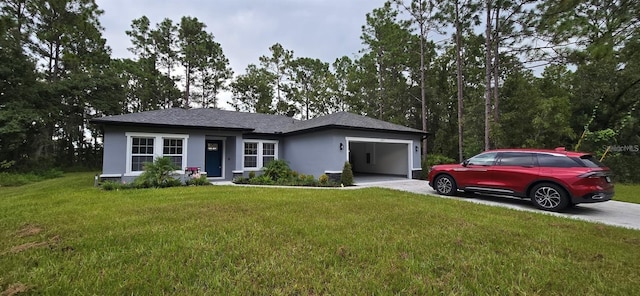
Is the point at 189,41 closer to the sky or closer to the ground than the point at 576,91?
closer to the sky

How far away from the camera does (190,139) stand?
11.1m

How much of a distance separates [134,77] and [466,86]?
29.3m

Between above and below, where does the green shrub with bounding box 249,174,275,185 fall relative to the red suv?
below

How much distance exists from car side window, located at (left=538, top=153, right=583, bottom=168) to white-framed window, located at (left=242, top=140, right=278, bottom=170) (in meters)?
10.7

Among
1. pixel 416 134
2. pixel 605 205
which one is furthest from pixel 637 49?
pixel 416 134

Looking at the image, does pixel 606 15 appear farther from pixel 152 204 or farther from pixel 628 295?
pixel 152 204

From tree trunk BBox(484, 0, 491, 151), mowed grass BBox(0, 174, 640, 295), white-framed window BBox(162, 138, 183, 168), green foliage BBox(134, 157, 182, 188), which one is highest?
tree trunk BBox(484, 0, 491, 151)

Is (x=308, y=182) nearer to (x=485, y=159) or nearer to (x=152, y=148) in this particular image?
(x=485, y=159)

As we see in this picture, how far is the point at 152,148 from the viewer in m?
10.5

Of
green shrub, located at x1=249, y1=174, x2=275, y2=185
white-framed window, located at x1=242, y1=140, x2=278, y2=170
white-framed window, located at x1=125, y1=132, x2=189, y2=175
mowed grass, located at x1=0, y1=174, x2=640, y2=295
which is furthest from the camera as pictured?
white-framed window, located at x1=242, y1=140, x2=278, y2=170

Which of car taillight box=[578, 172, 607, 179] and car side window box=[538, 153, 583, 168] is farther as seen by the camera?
car side window box=[538, 153, 583, 168]

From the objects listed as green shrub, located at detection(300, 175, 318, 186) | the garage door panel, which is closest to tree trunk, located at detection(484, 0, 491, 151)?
the garage door panel

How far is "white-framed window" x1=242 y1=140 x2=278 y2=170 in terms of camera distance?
42.3 feet

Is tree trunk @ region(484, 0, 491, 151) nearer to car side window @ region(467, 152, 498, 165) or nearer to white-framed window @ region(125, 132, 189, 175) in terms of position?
car side window @ region(467, 152, 498, 165)
